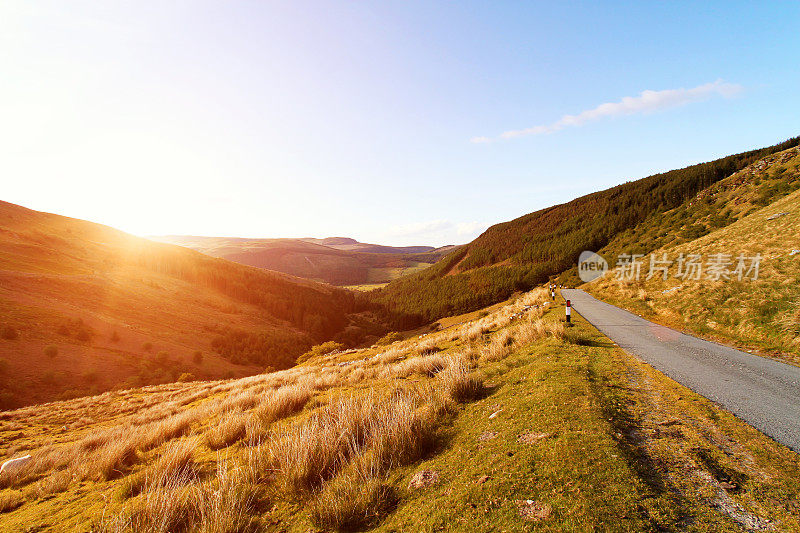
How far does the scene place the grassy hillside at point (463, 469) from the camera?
10.3 ft

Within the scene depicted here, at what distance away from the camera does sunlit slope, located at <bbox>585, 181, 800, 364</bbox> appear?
11.0 m

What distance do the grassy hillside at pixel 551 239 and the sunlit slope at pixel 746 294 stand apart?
78.0 metres

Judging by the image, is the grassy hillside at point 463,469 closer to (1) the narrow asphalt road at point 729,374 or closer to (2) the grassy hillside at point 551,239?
(1) the narrow asphalt road at point 729,374

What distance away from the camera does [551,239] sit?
120 meters

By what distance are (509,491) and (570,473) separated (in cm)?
82

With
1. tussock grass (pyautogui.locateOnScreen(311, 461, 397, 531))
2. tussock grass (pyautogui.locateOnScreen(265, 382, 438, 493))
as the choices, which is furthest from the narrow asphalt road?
tussock grass (pyautogui.locateOnScreen(311, 461, 397, 531))

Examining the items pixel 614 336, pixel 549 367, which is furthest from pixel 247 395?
pixel 614 336

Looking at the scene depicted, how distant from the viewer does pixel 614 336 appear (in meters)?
12.4

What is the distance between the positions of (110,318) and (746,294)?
7521 cm

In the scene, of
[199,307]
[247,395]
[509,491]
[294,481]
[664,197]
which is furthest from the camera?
[664,197]

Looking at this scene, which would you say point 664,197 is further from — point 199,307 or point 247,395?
point 199,307

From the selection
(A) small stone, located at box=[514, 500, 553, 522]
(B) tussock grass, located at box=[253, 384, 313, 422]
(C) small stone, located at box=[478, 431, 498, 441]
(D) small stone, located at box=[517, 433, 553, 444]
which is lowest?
(B) tussock grass, located at box=[253, 384, 313, 422]

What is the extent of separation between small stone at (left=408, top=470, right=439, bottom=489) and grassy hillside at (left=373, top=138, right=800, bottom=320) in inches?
3905

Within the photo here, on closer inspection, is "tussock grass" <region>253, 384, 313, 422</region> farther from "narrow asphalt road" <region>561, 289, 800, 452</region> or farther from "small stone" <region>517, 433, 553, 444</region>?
"narrow asphalt road" <region>561, 289, 800, 452</region>
